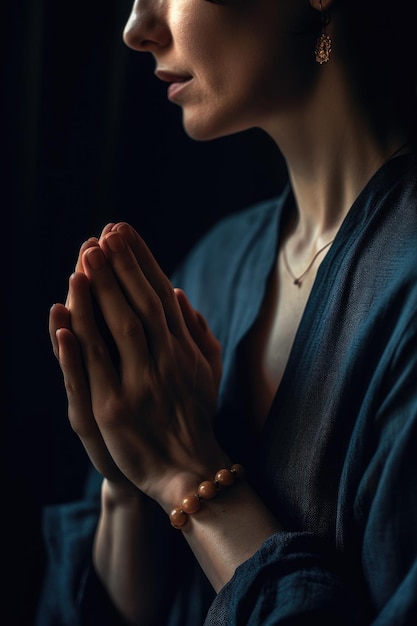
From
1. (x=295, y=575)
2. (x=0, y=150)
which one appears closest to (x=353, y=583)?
(x=295, y=575)

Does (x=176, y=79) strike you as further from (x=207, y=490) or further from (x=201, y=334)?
(x=207, y=490)

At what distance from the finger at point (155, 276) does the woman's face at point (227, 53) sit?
18 cm

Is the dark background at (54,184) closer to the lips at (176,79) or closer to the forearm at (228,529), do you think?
the lips at (176,79)

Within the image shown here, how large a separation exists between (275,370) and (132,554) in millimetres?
288

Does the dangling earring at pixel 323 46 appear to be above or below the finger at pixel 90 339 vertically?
above

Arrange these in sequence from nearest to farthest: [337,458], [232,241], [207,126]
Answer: [337,458], [207,126], [232,241]

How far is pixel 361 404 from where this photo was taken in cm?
74

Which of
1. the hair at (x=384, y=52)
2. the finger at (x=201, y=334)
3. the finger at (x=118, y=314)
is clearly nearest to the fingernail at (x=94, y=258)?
the finger at (x=118, y=314)

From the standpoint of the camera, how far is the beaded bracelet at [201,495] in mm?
779

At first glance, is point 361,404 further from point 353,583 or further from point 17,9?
point 17,9

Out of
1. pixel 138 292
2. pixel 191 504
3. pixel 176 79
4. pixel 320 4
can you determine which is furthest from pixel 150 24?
pixel 191 504

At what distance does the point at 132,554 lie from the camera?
917 millimetres

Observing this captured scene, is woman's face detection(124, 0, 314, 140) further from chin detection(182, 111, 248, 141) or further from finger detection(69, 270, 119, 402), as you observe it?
finger detection(69, 270, 119, 402)

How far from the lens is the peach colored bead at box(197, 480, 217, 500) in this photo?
78 cm
